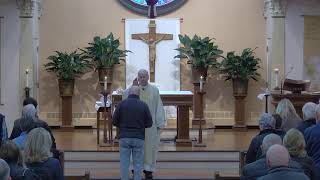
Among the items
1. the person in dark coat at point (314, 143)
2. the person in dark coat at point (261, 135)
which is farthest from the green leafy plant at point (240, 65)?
the person in dark coat at point (314, 143)

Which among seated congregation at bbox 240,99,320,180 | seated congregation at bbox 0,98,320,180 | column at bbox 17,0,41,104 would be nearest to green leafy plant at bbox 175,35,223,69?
column at bbox 17,0,41,104

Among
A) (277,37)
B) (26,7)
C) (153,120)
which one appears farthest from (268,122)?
(26,7)

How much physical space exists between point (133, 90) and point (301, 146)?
3.57 m

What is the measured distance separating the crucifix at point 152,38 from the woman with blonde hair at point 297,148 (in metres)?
10.3

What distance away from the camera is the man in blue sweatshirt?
840 cm

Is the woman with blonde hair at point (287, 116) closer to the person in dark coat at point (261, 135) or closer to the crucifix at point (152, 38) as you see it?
the person in dark coat at point (261, 135)

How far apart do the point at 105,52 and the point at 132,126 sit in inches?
263

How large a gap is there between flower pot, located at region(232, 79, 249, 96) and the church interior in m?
0.02

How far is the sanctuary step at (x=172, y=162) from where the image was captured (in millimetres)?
10305

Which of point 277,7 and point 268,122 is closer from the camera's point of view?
point 268,122

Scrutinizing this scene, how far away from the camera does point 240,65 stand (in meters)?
14.8

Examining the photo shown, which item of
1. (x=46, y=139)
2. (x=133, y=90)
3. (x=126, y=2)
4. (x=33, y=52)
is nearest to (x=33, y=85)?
(x=33, y=52)

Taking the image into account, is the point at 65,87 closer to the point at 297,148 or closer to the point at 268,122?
the point at 268,122

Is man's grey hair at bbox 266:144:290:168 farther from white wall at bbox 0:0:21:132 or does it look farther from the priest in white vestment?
white wall at bbox 0:0:21:132
